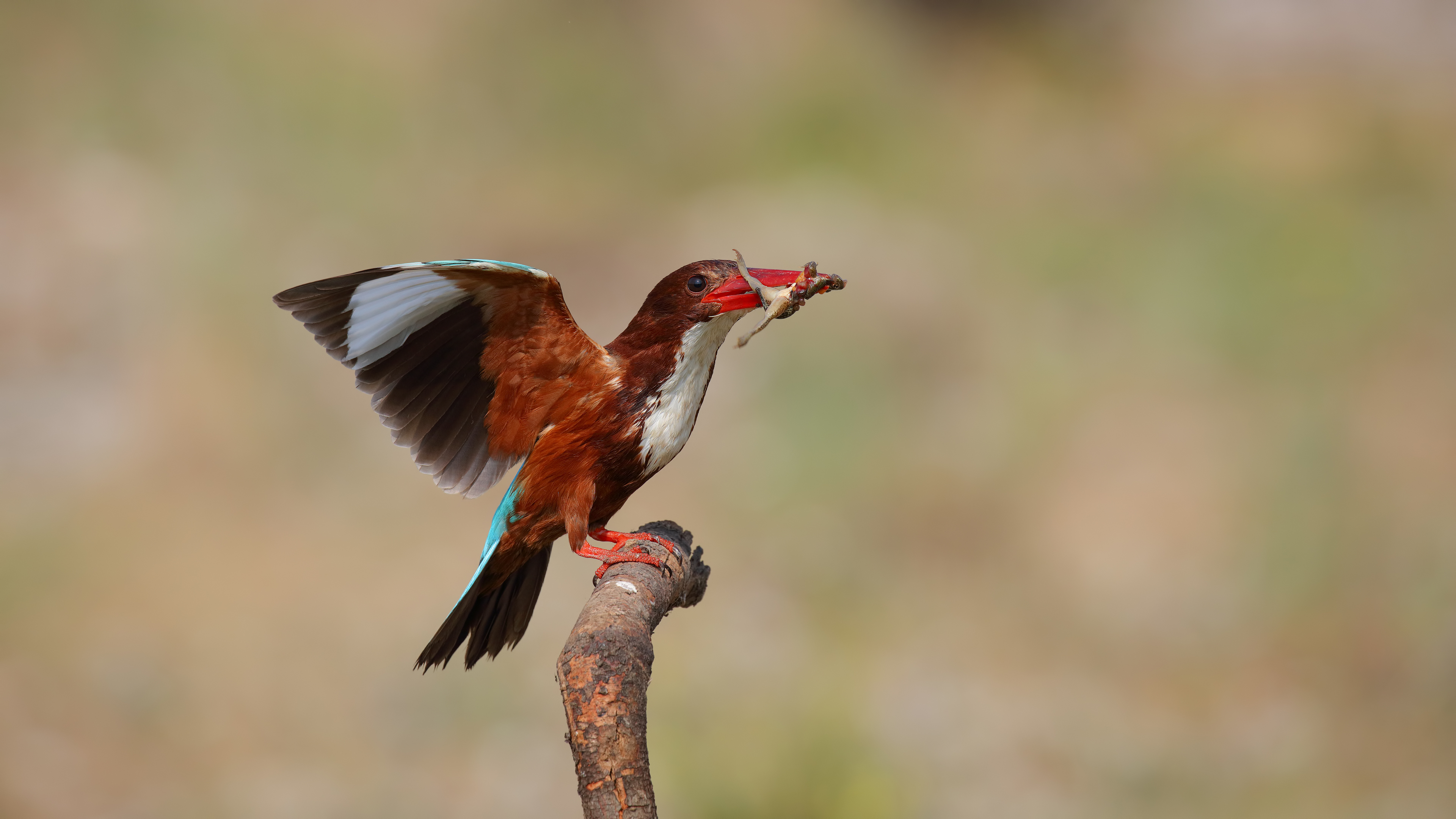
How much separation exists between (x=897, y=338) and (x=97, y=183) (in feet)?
17.1

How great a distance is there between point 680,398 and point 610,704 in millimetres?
1146

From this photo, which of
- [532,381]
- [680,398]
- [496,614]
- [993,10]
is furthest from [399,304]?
[993,10]

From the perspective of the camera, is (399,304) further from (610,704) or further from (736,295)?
(610,704)

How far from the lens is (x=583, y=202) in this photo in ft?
26.6

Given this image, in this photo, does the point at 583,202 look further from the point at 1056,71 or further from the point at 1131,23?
the point at 1131,23

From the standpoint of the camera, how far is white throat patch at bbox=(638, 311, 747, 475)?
120 inches

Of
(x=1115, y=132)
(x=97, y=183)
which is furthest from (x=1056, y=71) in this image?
(x=97, y=183)

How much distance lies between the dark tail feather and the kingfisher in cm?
2

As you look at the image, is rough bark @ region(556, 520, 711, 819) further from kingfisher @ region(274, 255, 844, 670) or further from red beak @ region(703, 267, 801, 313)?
red beak @ region(703, 267, 801, 313)

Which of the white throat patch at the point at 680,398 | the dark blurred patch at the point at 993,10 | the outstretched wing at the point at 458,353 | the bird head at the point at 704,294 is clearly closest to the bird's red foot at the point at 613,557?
the white throat patch at the point at 680,398

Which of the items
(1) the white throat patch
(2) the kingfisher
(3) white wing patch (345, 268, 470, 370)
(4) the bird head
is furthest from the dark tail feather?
(4) the bird head

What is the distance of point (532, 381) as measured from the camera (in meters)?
3.07

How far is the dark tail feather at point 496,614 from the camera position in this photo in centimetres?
315

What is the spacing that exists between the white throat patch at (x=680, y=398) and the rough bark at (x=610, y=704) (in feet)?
2.13
